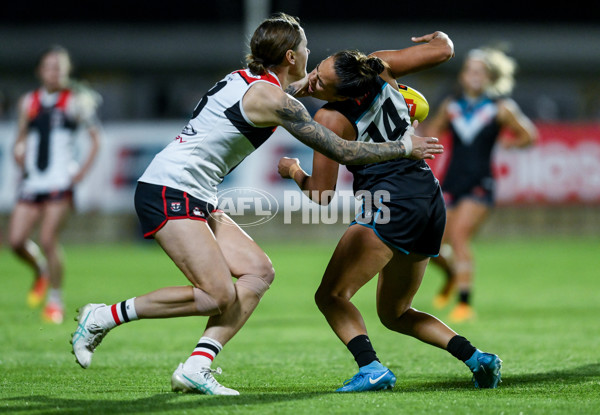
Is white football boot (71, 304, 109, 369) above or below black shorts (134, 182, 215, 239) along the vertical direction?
below

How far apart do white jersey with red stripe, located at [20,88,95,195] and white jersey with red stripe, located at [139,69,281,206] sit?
15.8 ft

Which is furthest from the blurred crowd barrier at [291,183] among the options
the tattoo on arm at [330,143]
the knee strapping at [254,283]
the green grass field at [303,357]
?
the tattoo on arm at [330,143]

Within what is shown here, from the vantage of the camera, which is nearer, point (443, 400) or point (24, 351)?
point (443, 400)

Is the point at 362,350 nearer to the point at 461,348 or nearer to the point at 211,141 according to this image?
the point at 461,348

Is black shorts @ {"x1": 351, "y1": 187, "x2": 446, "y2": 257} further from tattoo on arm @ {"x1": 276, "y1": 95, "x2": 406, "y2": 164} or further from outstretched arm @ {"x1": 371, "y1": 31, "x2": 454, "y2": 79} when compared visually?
outstretched arm @ {"x1": 371, "y1": 31, "x2": 454, "y2": 79}

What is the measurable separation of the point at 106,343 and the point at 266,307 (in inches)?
116

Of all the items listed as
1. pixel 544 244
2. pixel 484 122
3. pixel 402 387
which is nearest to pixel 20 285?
pixel 484 122

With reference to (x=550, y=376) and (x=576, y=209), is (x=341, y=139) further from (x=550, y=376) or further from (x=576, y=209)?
(x=576, y=209)

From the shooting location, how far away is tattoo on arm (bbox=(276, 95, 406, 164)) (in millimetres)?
4715

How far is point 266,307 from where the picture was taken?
10000 mm

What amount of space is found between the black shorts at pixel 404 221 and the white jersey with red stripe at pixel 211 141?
720 millimetres

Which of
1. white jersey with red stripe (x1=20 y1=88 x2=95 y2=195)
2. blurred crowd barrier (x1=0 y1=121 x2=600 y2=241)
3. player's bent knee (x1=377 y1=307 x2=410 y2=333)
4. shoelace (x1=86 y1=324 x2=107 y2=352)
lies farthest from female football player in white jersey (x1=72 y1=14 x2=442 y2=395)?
blurred crowd barrier (x1=0 y1=121 x2=600 y2=241)

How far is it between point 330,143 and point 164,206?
3.12 ft

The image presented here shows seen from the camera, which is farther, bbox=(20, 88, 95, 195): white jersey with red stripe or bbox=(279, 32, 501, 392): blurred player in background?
bbox=(20, 88, 95, 195): white jersey with red stripe
